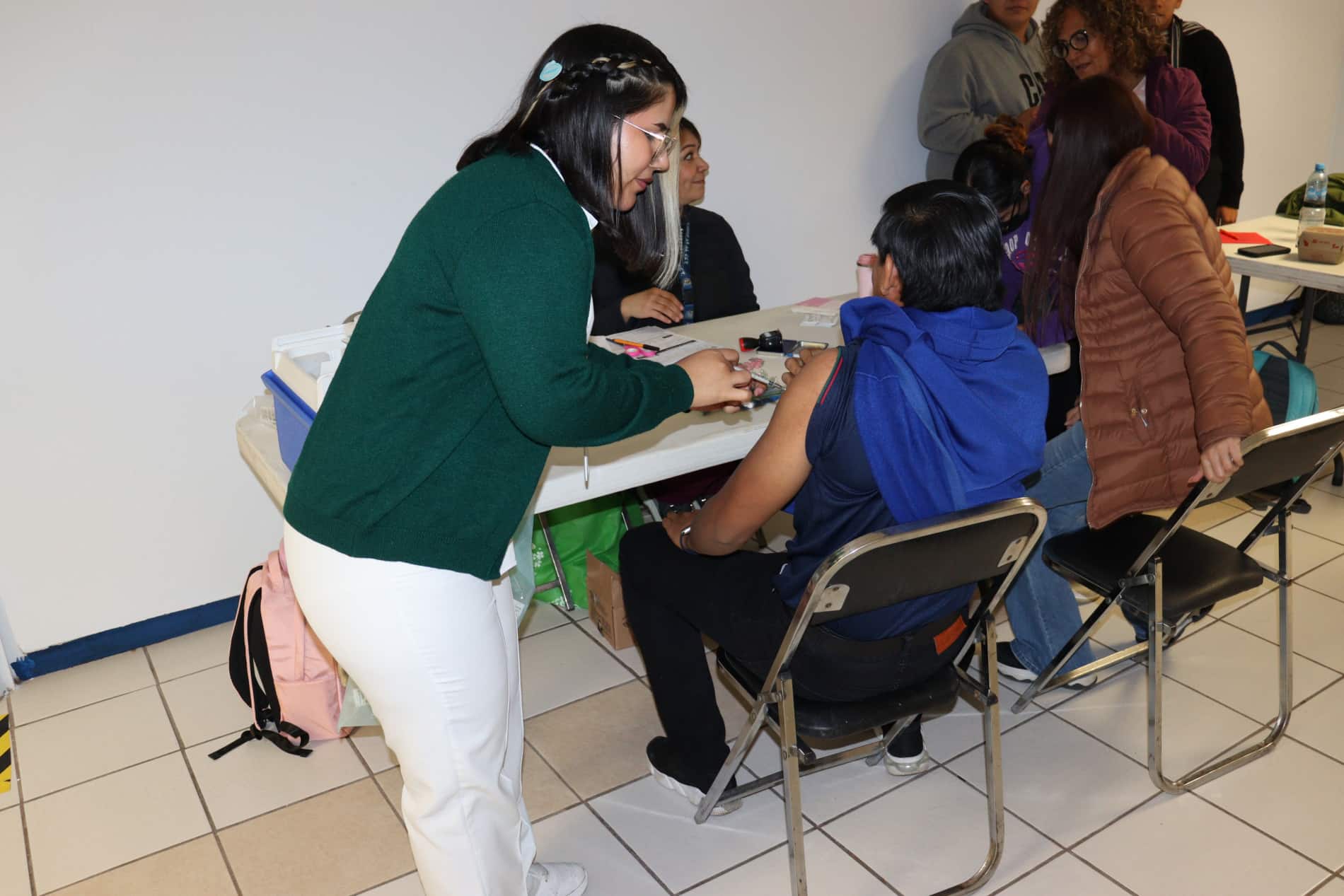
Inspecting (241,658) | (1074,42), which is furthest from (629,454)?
(1074,42)

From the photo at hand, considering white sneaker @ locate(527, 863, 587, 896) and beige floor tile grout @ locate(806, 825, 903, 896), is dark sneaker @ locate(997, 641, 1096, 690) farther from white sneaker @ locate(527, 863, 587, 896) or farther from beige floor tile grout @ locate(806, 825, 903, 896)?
white sneaker @ locate(527, 863, 587, 896)

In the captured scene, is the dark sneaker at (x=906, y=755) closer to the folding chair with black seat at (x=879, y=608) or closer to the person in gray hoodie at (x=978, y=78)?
the folding chair with black seat at (x=879, y=608)

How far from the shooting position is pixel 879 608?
5.68 ft

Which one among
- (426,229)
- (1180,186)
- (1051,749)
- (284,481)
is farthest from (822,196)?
(426,229)

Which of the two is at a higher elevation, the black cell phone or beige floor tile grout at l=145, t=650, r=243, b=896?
the black cell phone

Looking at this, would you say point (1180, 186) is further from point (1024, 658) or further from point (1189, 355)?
point (1024, 658)

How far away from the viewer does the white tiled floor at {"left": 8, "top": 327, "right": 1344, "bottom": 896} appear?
2057mm

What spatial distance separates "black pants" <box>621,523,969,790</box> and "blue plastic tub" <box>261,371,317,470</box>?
2.20ft

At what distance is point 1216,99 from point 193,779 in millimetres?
4224

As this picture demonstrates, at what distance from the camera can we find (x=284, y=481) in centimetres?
203

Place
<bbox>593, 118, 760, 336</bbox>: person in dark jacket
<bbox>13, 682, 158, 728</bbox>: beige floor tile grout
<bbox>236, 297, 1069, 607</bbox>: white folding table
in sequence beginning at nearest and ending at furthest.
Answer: <bbox>236, 297, 1069, 607</bbox>: white folding table < <bbox>13, 682, 158, 728</bbox>: beige floor tile grout < <bbox>593, 118, 760, 336</bbox>: person in dark jacket

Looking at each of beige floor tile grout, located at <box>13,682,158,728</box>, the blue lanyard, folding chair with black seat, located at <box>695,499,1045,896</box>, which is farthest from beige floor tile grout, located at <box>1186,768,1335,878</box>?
beige floor tile grout, located at <box>13,682,158,728</box>

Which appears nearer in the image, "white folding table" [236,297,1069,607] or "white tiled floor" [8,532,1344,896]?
"white folding table" [236,297,1069,607]

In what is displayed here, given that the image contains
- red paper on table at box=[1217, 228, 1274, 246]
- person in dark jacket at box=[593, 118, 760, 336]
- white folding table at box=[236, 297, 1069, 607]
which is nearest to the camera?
white folding table at box=[236, 297, 1069, 607]
